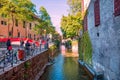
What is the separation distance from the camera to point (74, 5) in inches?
2167

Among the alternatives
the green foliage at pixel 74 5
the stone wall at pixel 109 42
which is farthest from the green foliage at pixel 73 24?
the stone wall at pixel 109 42

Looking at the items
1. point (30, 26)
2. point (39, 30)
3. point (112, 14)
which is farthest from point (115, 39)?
point (30, 26)

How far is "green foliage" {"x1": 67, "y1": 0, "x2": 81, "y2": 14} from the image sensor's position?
179ft

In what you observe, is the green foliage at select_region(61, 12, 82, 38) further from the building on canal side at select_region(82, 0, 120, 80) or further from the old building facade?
the building on canal side at select_region(82, 0, 120, 80)

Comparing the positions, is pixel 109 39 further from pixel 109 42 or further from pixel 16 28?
pixel 16 28

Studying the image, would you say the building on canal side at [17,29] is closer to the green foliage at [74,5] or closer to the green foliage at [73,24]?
the green foliage at [73,24]

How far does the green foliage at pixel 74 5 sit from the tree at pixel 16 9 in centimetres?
1755

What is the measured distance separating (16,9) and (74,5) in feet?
76.0

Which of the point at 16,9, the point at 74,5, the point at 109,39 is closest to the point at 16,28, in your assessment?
the point at 16,9

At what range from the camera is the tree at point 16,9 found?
3375cm

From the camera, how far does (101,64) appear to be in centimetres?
1789

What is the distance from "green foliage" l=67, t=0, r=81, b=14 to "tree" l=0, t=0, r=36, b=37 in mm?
17550

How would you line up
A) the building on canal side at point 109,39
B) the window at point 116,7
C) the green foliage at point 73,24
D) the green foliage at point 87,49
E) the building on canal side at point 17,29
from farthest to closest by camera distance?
the green foliage at point 73,24 < the building on canal side at point 17,29 < the green foliage at point 87,49 < the building on canal side at point 109,39 < the window at point 116,7

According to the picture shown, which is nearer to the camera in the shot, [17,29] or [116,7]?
[116,7]
